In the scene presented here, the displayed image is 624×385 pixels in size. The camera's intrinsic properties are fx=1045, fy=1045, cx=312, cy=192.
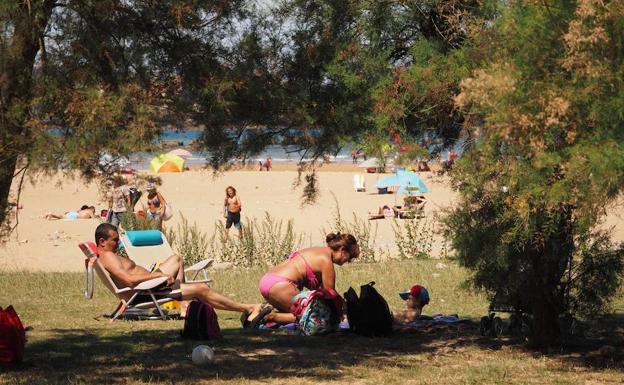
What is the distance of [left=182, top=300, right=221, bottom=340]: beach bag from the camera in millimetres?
8062

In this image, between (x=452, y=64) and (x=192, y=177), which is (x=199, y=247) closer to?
(x=452, y=64)

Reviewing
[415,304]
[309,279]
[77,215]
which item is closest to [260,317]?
[309,279]

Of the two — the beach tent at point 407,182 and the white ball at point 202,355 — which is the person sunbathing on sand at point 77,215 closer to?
the beach tent at point 407,182

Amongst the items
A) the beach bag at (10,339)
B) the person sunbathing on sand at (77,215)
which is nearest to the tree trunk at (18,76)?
the beach bag at (10,339)

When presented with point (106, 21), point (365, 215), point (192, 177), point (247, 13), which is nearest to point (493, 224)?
point (247, 13)

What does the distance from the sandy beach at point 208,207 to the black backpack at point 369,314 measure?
12.8 feet

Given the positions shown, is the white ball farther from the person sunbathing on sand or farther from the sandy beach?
the person sunbathing on sand

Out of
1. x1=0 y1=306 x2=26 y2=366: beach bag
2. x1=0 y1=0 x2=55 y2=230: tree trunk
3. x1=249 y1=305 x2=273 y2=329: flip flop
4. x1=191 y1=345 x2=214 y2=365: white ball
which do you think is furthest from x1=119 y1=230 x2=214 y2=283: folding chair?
x1=0 y1=0 x2=55 y2=230: tree trunk

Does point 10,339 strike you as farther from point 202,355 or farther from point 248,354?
point 248,354

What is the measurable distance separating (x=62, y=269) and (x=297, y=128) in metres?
9.23

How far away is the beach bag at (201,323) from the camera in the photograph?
806cm

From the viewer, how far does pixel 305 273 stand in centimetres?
902

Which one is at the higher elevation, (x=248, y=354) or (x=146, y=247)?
(x=146, y=247)

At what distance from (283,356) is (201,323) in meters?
0.92
